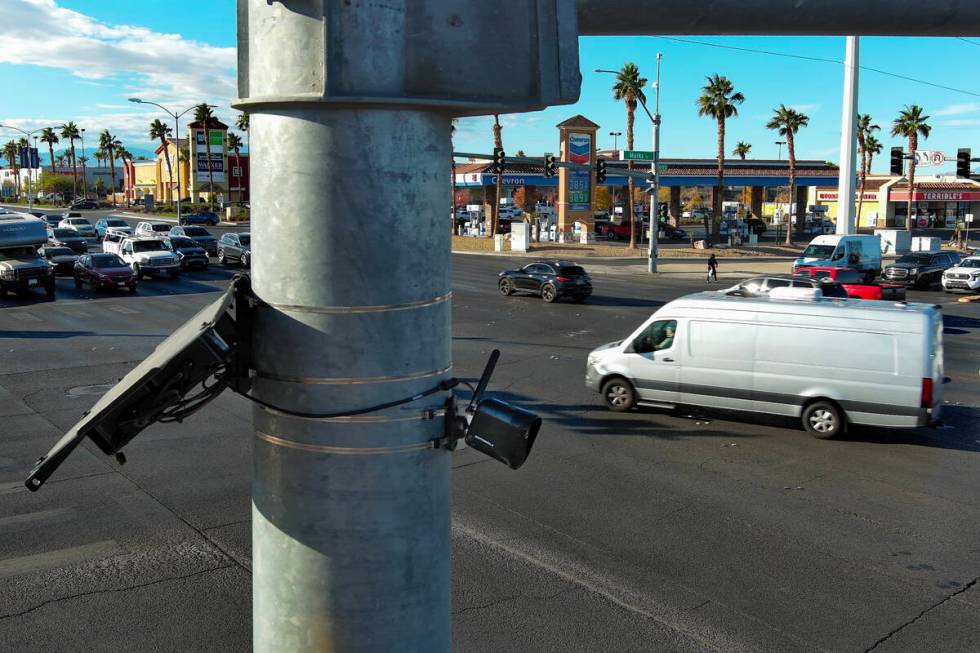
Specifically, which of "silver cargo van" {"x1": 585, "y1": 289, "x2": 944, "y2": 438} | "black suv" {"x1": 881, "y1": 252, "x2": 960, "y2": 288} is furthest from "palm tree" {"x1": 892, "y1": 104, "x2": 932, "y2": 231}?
"silver cargo van" {"x1": 585, "y1": 289, "x2": 944, "y2": 438}

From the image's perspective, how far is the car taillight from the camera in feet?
42.1

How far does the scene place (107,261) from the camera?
1357 inches

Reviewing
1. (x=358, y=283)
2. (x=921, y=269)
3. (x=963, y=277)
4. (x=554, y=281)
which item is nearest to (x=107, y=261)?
(x=554, y=281)

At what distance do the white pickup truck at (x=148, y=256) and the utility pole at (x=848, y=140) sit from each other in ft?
120

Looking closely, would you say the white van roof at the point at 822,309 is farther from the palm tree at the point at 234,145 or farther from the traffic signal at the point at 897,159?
the palm tree at the point at 234,145

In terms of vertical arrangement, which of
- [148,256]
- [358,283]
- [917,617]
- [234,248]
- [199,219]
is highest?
[199,219]

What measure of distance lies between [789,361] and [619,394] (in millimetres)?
2915

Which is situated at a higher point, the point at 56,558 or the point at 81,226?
the point at 81,226

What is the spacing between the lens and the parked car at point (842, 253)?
3956 cm

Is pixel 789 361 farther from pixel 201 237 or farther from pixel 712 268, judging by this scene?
pixel 201 237

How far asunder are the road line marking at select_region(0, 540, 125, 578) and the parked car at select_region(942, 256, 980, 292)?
36.7m

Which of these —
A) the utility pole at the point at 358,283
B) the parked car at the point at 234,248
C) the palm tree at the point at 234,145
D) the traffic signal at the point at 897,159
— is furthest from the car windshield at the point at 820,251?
the palm tree at the point at 234,145

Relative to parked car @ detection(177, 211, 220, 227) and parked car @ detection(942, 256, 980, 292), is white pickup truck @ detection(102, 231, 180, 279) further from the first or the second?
parked car @ detection(177, 211, 220, 227)

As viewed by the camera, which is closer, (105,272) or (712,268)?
(105,272)
